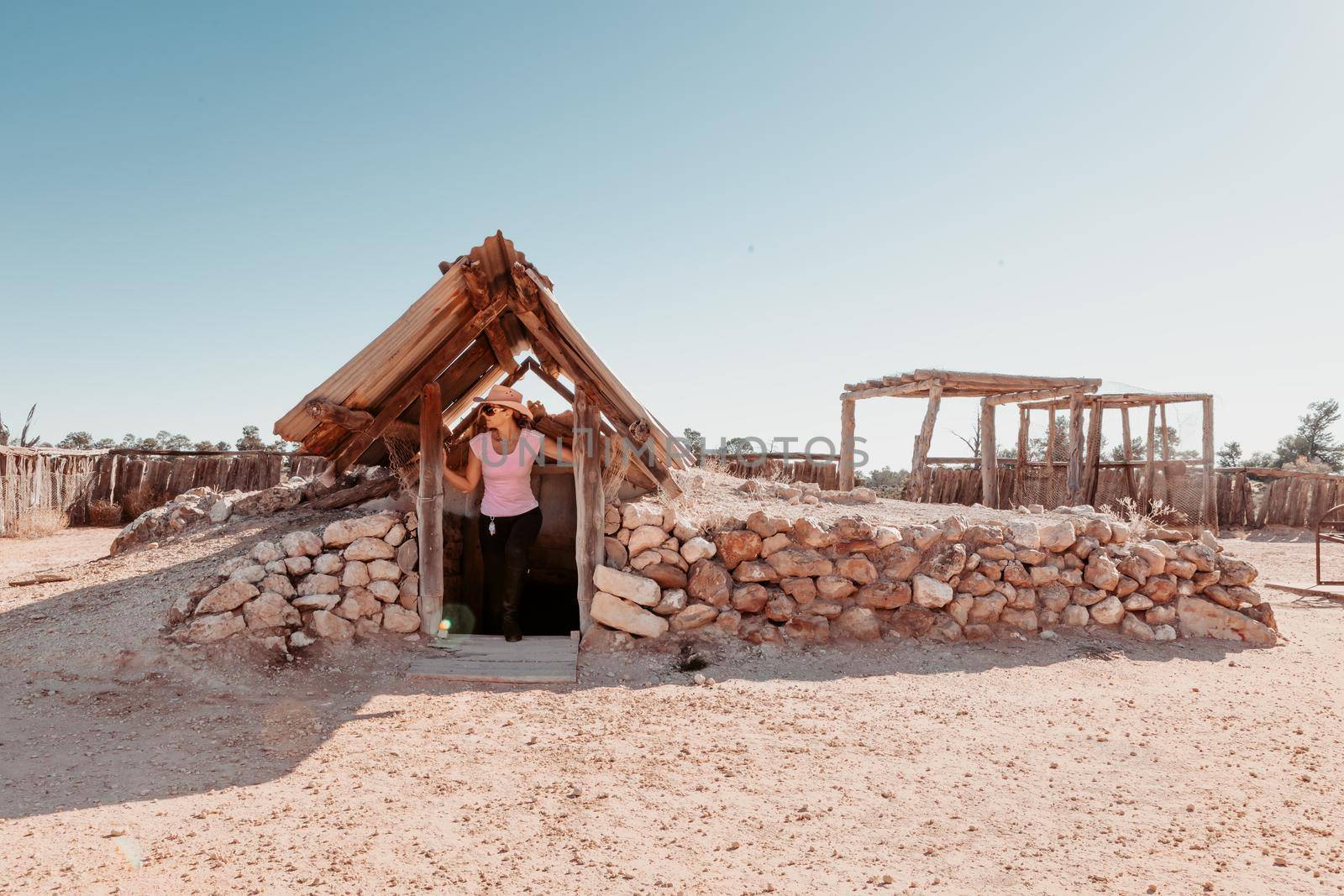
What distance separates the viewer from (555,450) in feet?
23.4

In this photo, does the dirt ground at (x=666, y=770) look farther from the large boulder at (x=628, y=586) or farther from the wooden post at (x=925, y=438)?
the wooden post at (x=925, y=438)

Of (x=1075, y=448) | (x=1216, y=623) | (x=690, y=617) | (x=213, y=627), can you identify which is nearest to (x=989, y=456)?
(x=1075, y=448)

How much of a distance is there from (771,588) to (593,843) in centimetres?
318

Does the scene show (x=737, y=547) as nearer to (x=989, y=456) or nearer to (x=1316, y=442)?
(x=989, y=456)

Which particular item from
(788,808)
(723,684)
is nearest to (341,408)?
(723,684)

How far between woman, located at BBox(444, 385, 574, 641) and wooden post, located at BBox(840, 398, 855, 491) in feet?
24.0

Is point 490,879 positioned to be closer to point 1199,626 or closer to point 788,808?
point 788,808

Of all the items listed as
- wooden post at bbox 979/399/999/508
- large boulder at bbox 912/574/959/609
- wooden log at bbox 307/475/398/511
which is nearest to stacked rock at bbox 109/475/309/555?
wooden log at bbox 307/475/398/511

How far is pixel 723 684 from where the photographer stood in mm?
4980

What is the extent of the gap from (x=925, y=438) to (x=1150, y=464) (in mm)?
5331

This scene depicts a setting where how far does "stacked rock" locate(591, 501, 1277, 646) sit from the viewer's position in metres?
5.73

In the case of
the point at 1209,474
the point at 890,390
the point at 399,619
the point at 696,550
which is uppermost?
the point at 890,390

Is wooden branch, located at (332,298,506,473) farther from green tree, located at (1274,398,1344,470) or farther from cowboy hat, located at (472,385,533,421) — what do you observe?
green tree, located at (1274,398,1344,470)

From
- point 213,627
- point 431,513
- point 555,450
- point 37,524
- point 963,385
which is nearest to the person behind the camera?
point 213,627
